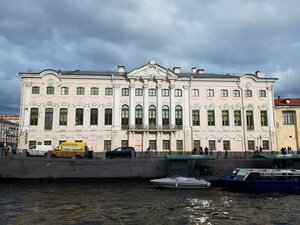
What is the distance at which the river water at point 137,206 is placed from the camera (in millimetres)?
15820

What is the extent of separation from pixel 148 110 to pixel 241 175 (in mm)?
19496

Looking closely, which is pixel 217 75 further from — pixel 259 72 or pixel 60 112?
pixel 60 112

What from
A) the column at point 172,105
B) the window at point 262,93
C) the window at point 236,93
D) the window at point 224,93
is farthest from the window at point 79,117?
the window at point 262,93

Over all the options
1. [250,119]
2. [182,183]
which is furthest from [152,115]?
[182,183]

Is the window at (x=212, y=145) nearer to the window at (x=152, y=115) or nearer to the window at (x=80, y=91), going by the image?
the window at (x=152, y=115)

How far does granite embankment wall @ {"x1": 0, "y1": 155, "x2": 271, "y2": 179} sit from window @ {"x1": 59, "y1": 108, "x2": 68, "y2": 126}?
11399 mm

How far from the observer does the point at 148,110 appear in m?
43.4

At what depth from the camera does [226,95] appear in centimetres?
4556

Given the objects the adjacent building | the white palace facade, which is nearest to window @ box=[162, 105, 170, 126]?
the white palace facade

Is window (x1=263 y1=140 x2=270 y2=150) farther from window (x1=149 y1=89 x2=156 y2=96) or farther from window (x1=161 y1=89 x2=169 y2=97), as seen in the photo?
window (x1=149 y1=89 x2=156 y2=96)

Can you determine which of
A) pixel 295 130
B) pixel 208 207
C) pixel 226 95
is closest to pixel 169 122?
pixel 226 95

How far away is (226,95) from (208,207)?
29.2 m

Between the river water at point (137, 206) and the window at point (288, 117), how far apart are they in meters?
23.8

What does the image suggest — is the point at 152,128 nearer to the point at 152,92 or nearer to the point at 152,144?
the point at 152,144
